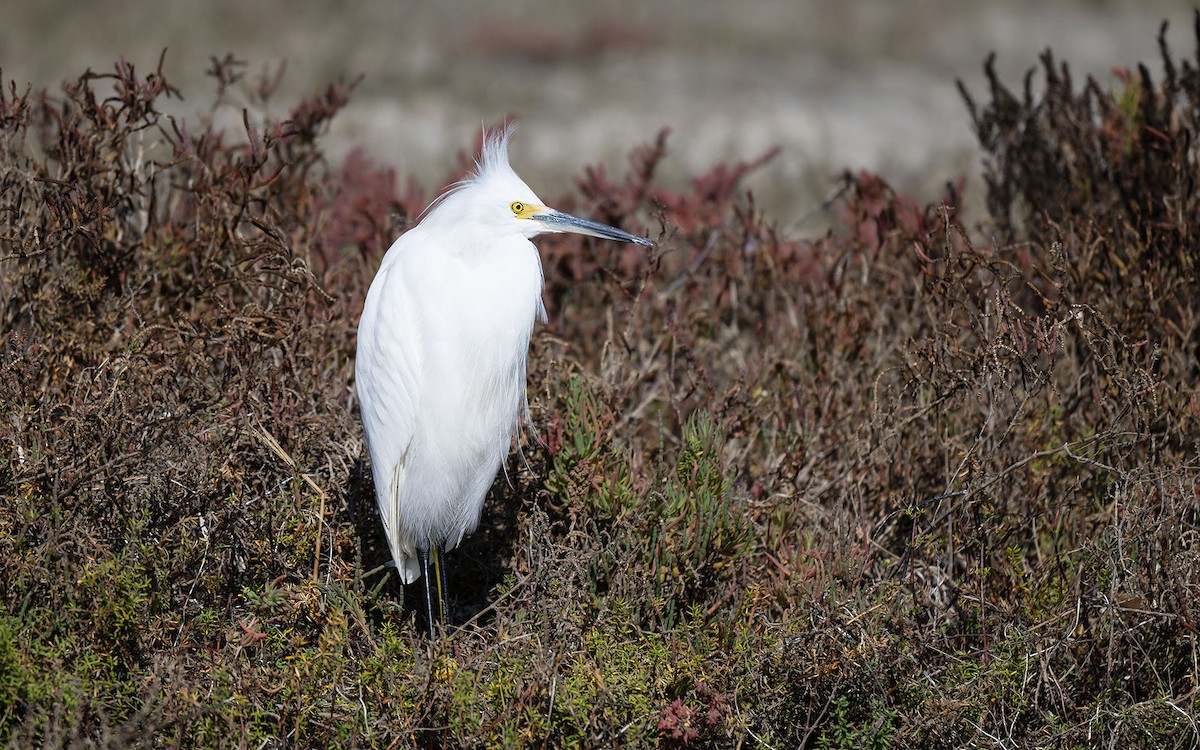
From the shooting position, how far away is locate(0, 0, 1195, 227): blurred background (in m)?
9.38

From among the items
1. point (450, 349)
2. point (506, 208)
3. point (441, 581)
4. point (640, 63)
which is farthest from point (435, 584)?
point (640, 63)

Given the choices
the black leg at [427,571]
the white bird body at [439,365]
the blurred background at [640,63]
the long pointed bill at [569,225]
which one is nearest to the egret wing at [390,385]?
the white bird body at [439,365]

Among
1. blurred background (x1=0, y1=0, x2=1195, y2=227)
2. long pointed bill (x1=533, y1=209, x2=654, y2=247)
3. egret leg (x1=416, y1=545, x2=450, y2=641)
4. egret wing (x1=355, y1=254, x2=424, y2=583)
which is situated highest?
blurred background (x1=0, y1=0, x2=1195, y2=227)

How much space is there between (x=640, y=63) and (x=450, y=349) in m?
11.0

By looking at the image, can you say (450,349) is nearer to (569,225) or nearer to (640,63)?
(569,225)

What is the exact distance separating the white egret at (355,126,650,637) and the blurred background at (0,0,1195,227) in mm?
3929

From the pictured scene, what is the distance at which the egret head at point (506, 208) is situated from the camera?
2.96 m

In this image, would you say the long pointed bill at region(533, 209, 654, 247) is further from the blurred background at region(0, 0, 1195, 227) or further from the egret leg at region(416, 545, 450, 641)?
the blurred background at region(0, 0, 1195, 227)

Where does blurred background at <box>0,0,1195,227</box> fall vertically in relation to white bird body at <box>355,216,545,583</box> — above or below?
above

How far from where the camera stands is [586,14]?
48.0 ft

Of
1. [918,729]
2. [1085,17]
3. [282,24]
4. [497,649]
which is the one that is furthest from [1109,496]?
[1085,17]

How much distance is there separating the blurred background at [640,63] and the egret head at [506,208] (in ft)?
12.6

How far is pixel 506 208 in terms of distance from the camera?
2967 mm

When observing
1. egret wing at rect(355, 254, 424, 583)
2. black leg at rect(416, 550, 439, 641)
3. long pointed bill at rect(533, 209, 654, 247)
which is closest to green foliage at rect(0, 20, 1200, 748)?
black leg at rect(416, 550, 439, 641)
